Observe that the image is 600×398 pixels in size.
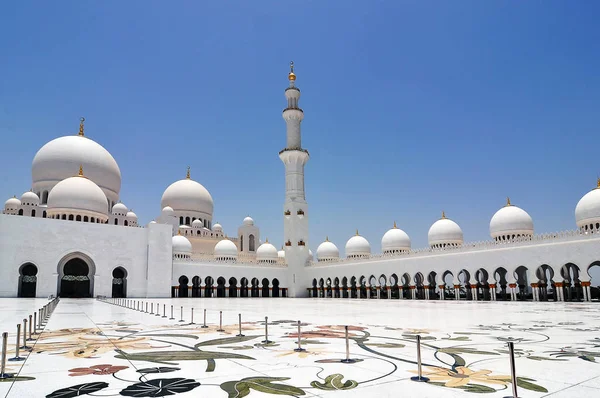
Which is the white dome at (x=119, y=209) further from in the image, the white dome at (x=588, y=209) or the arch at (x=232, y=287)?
the white dome at (x=588, y=209)

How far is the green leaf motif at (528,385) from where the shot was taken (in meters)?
3.79

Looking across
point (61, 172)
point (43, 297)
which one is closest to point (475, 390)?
point (43, 297)

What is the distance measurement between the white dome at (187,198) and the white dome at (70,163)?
7.55m

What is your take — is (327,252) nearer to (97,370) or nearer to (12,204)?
(12,204)

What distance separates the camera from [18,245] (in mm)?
28766

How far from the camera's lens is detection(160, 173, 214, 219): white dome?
46.3 m

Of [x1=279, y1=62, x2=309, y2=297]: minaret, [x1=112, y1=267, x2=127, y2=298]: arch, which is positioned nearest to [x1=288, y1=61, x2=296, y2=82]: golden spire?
[x1=279, y1=62, x2=309, y2=297]: minaret

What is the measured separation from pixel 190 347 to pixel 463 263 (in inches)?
1035

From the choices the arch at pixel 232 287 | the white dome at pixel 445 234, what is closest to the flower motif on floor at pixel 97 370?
the white dome at pixel 445 234

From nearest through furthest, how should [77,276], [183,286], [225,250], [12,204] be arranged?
[77,276]
[12,204]
[183,286]
[225,250]

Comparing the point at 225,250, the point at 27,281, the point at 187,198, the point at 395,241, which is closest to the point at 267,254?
the point at 225,250

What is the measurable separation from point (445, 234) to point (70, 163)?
3054 cm

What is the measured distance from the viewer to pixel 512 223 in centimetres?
3088

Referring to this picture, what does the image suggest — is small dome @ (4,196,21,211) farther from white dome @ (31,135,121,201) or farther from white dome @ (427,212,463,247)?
white dome @ (427,212,463,247)
